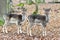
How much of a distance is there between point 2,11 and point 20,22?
277cm

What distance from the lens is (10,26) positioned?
13.4 meters

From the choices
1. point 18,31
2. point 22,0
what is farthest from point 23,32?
point 22,0

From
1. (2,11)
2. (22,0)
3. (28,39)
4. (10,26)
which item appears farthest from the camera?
(22,0)

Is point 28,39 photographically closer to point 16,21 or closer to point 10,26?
point 16,21

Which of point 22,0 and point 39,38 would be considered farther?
point 22,0

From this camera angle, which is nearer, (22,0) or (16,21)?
(16,21)

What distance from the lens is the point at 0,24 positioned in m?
13.6

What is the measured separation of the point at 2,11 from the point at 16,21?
8.40ft

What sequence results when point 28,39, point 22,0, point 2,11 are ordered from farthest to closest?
point 22,0
point 2,11
point 28,39

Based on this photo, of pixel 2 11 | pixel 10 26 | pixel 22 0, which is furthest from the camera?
pixel 22 0

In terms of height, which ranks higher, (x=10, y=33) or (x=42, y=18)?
(x=42, y=18)

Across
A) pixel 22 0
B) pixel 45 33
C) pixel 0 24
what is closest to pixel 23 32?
pixel 45 33

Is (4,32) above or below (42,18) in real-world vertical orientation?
below

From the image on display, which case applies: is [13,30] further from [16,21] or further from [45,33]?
[45,33]
